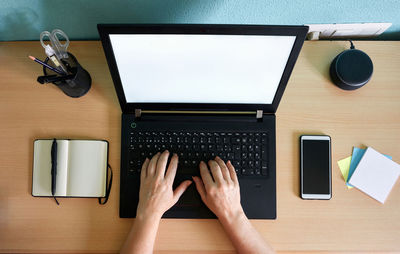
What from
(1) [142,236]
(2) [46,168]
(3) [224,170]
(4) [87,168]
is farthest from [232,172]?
(2) [46,168]

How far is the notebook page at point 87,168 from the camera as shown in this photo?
739 millimetres

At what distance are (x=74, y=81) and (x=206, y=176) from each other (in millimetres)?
431

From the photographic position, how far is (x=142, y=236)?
0.70 m

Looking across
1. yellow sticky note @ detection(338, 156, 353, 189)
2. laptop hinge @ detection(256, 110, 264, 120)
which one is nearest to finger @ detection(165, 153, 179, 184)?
laptop hinge @ detection(256, 110, 264, 120)

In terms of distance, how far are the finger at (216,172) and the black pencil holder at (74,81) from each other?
0.42m

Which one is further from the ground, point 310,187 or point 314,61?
point 314,61

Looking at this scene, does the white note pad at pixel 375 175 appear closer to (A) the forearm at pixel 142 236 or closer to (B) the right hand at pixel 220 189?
(B) the right hand at pixel 220 189

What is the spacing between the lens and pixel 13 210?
2.45 feet

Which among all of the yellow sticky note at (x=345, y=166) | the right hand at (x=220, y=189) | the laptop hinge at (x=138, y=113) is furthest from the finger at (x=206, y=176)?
the yellow sticky note at (x=345, y=166)

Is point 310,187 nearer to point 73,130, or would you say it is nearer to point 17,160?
point 73,130

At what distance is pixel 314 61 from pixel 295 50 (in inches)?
10.8

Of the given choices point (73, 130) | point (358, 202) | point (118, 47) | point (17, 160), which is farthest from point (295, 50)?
point (17, 160)

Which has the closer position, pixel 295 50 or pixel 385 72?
pixel 295 50

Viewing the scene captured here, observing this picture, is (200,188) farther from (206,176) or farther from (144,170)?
(144,170)
